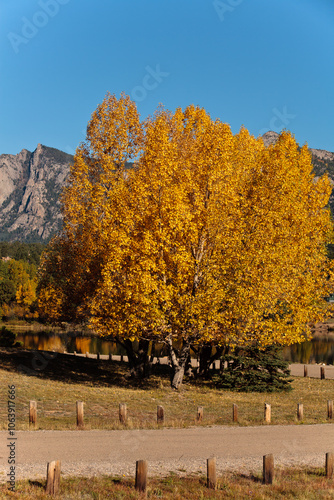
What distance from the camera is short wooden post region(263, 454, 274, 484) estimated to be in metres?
10.6

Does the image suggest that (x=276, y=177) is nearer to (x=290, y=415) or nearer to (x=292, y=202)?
(x=292, y=202)

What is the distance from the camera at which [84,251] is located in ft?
84.5

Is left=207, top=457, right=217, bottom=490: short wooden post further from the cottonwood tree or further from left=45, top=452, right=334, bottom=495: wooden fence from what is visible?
the cottonwood tree

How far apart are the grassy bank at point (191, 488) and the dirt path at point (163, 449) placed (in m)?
0.54

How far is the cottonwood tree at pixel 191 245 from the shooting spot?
21.3 meters

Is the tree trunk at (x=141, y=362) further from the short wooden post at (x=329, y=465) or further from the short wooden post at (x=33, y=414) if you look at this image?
the short wooden post at (x=329, y=465)

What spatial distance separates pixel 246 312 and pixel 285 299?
238 cm

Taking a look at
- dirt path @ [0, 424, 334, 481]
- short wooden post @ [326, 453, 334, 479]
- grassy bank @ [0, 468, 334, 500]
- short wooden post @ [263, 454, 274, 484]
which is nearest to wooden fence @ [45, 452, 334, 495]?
short wooden post @ [263, 454, 274, 484]

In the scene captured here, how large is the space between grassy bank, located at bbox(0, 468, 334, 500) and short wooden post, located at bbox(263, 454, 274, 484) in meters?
0.13

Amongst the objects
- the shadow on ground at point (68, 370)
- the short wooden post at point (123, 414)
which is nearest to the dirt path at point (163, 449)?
the short wooden post at point (123, 414)

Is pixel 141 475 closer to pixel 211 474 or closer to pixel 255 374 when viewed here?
pixel 211 474

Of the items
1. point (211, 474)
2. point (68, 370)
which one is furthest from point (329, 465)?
point (68, 370)

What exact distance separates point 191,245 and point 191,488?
1386 cm

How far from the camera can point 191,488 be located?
10281 millimetres
